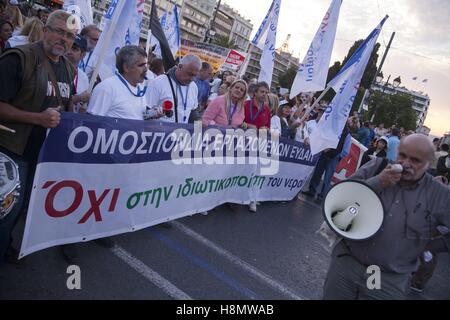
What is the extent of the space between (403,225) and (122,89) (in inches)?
103

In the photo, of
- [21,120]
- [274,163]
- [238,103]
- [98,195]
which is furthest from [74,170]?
[274,163]

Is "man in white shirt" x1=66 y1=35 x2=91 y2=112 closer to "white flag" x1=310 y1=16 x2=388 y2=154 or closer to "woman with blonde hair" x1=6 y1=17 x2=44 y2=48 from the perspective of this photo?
"woman with blonde hair" x1=6 y1=17 x2=44 y2=48

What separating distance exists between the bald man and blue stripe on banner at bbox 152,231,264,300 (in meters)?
1.40

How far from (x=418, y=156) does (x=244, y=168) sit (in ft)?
12.3

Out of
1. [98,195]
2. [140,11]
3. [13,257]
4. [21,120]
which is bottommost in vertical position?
[13,257]

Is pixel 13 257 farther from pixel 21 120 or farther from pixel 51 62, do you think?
pixel 51 62

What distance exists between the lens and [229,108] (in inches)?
230

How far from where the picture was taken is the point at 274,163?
6.89 meters

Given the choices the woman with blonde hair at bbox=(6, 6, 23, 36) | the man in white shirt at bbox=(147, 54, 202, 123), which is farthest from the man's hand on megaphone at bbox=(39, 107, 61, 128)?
the woman with blonde hair at bbox=(6, 6, 23, 36)

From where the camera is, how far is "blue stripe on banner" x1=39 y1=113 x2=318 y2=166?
3.13 metres

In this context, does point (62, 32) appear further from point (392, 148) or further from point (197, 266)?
point (392, 148)

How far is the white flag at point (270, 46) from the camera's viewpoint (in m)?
7.88

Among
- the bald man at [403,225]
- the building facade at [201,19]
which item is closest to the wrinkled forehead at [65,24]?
the bald man at [403,225]

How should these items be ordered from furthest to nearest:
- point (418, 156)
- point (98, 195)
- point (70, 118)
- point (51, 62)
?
point (98, 195) → point (70, 118) → point (51, 62) → point (418, 156)
